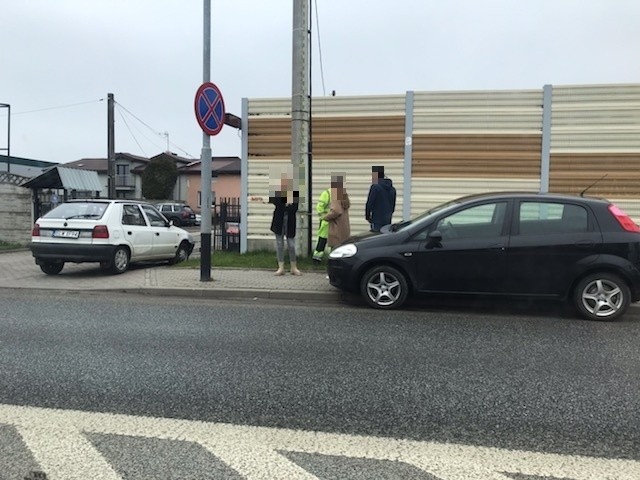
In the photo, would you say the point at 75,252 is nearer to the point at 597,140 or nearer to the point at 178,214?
the point at 597,140

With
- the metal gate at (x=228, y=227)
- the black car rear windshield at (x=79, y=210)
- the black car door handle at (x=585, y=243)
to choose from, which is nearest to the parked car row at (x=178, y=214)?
the metal gate at (x=228, y=227)

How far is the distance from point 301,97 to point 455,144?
11.3 feet

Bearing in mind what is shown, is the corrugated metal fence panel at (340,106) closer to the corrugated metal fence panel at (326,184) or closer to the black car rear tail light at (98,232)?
the corrugated metal fence panel at (326,184)

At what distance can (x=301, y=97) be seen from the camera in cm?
1030

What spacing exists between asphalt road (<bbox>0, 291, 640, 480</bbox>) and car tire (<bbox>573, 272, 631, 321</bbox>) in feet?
0.65

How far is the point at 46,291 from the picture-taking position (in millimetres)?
8898

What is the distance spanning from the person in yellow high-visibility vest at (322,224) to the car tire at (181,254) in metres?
3.42

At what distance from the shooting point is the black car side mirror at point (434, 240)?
23.0ft

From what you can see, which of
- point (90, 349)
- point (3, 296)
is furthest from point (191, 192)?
point (90, 349)

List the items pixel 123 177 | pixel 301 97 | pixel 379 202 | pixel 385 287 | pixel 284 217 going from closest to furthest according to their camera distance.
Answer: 1. pixel 385 287
2. pixel 379 202
3. pixel 284 217
4. pixel 301 97
5. pixel 123 177

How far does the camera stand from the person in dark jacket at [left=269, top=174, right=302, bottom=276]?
9508 mm

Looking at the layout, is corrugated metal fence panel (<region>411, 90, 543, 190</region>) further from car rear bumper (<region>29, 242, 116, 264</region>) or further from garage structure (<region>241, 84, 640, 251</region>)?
car rear bumper (<region>29, 242, 116, 264</region>)

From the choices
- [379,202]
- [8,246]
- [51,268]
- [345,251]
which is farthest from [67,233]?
[8,246]

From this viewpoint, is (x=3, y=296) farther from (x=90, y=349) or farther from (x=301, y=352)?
(x=301, y=352)
